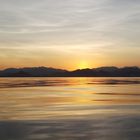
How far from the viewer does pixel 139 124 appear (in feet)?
45.3

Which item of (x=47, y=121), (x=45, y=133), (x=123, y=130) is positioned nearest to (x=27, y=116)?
(x=47, y=121)

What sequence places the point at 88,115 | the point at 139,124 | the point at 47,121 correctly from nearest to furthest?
the point at 139,124 < the point at 47,121 < the point at 88,115

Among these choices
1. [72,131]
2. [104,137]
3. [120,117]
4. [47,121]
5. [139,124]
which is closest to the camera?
[104,137]

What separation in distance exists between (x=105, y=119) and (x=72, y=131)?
3.59 metres

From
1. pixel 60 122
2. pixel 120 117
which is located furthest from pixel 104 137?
pixel 120 117

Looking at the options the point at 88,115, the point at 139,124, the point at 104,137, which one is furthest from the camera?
the point at 88,115

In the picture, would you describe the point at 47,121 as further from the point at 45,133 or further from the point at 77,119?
the point at 45,133

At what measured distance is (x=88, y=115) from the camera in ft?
56.0

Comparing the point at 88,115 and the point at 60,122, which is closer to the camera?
the point at 60,122

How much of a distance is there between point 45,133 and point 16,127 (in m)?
1.61

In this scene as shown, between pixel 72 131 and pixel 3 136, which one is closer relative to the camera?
pixel 3 136

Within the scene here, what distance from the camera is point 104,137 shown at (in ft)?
37.6

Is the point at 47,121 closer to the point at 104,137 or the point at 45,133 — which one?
the point at 45,133

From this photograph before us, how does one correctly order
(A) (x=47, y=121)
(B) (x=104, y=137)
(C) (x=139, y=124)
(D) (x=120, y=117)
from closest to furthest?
1. (B) (x=104, y=137)
2. (C) (x=139, y=124)
3. (A) (x=47, y=121)
4. (D) (x=120, y=117)
